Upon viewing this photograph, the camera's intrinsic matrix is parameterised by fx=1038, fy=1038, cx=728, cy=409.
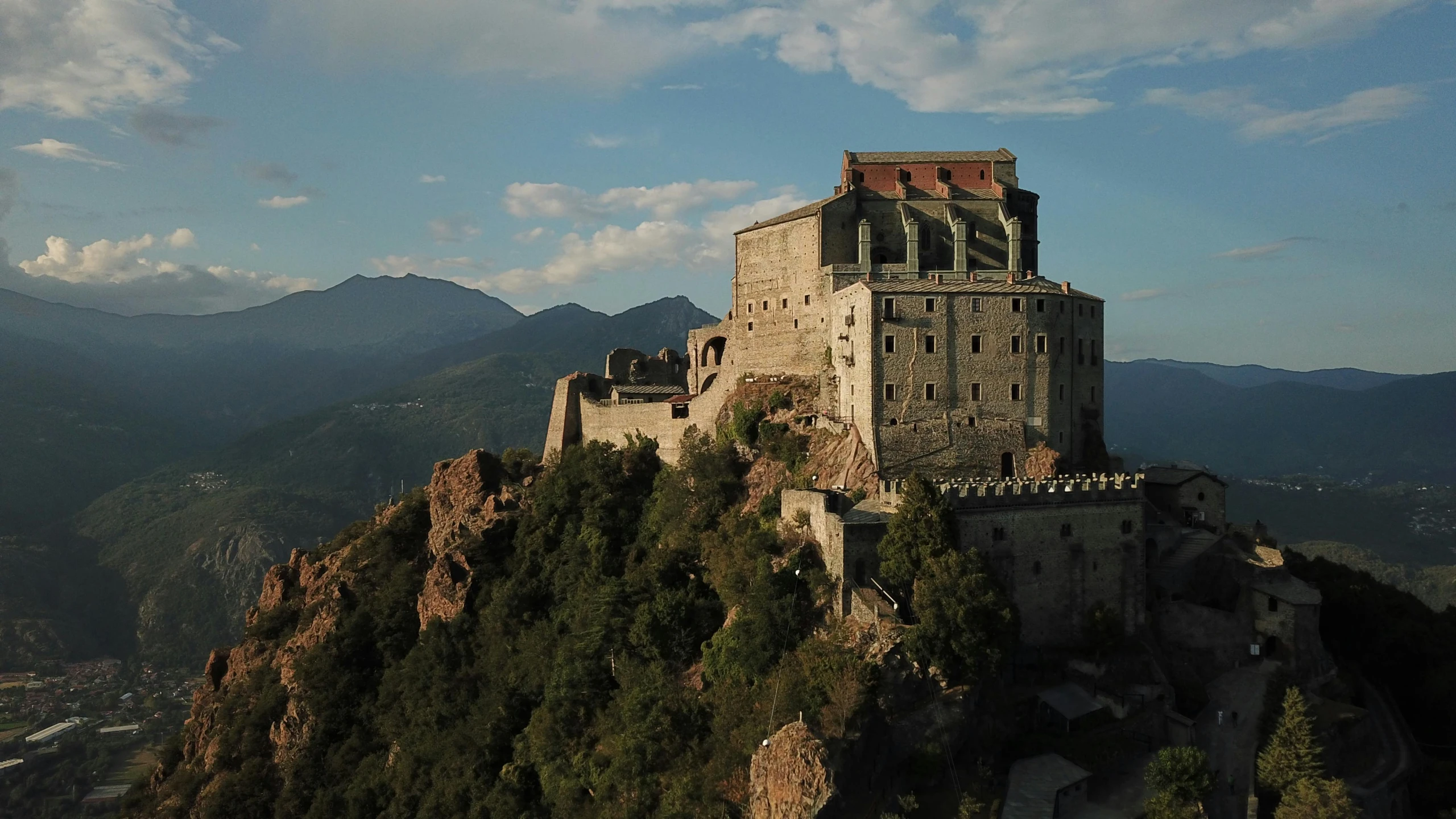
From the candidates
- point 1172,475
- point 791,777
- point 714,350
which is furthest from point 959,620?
point 714,350

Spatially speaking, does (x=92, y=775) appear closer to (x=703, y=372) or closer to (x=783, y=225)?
(x=703, y=372)

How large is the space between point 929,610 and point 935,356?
1487cm

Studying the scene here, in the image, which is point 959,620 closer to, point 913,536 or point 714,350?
point 913,536

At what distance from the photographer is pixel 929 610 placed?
40031 mm

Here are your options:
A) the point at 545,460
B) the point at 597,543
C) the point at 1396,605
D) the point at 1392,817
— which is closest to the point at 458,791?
the point at 597,543

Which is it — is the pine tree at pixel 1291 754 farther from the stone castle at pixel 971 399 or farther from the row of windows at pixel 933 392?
the row of windows at pixel 933 392

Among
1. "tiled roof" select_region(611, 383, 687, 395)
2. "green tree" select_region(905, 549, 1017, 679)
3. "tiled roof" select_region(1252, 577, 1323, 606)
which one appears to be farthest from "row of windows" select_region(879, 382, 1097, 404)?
"tiled roof" select_region(611, 383, 687, 395)

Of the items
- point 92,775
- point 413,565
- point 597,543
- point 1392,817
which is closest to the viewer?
point 1392,817

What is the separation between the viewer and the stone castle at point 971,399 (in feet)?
146

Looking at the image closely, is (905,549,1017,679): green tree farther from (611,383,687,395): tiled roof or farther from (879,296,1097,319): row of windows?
(611,383,687,395): tiled roof

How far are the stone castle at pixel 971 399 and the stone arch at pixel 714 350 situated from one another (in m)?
3.95

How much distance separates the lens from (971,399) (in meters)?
50.4

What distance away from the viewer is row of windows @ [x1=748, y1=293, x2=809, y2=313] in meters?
61.7

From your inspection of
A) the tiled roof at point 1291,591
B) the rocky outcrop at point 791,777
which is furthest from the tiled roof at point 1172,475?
the rocky outcrop at point 791,777
